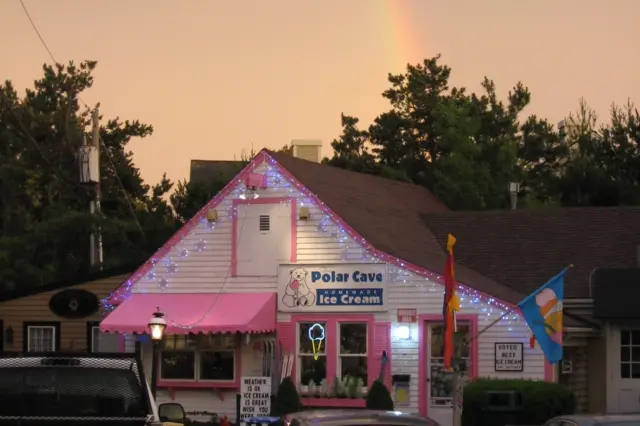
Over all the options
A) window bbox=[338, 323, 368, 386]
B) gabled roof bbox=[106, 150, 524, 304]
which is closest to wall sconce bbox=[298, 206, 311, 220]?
gabled roof bbox=[106, 150, 524, 304]

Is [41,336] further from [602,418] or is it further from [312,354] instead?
[602,418]

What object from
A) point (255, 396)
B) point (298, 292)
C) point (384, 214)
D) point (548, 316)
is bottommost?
point (255, 396)

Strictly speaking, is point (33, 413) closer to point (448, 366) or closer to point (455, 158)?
point (448, 366)

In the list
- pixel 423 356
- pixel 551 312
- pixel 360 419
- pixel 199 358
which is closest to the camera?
pixel 360 419

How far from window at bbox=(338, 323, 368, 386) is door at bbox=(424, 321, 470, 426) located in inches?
52.5

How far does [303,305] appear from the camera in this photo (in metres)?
25.5

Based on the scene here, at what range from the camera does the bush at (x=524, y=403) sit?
21.3 metres

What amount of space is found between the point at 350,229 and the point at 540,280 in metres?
4.42

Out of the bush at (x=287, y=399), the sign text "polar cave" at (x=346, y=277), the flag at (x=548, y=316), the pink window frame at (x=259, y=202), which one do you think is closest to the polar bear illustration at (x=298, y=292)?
the sign text "polar cave" at (x=346, y=277)

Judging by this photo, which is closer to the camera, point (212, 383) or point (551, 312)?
point (551, 312)

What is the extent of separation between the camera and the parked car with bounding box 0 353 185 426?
1078cm

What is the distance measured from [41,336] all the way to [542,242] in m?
12.3

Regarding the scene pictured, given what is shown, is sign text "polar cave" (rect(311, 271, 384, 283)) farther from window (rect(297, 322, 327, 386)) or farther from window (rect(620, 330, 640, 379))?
window (rect(620, 330, 640, 379))

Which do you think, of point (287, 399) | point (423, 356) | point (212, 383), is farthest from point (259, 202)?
point (423, 356)
